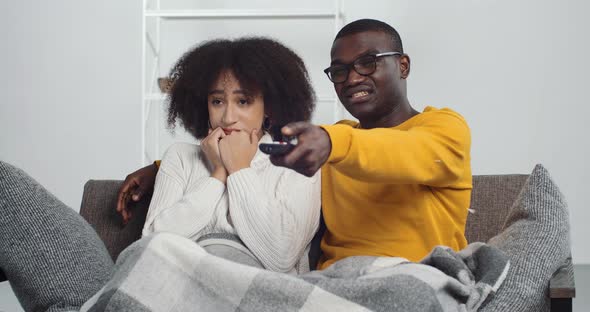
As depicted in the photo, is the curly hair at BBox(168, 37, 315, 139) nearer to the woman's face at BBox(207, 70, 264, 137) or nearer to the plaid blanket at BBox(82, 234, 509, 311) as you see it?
the woman's face at BBox(207, 70, 264, 137)

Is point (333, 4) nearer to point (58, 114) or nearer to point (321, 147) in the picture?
point (58, 114)

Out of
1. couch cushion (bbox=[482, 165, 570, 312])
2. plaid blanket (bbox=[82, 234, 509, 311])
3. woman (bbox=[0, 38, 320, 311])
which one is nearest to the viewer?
plaid blanket (bbox=[82, 234, 509, 311])

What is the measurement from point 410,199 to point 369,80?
263 mm

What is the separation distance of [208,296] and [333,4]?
318cm

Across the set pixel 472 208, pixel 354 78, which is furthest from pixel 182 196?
pixel 472 208

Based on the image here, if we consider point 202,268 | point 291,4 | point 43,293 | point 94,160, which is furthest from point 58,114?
point 202,268

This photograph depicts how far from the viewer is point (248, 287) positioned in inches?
49.5

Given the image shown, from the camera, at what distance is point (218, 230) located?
5.82ft

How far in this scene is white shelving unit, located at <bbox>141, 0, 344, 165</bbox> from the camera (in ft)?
12.8

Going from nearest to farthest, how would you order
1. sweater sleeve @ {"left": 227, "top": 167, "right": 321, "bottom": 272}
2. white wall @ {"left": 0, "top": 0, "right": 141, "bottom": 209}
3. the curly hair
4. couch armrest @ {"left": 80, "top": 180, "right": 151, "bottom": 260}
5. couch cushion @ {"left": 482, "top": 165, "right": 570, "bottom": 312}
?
couch cushion @ {"left": 482, "top": 165, "right": 570, "bottom": 312}
sweater sleeve @ {"left": 227, "top": 167, "right": 321, "bottom": 272}
the curly hair
couch armrest @ {"left": 80, "top": 180, "right": 151, "bottom": 260}
white wall @ {"left": 0, "top": 0, "right": 141, "bottom": 209}

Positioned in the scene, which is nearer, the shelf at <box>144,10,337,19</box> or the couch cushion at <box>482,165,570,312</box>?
the couch cushion at <box>482,165,570,312</box>

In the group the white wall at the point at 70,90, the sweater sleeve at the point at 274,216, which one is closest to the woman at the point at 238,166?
the sweater sleeve at the point at 274,216

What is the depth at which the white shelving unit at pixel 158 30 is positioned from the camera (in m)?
3.89

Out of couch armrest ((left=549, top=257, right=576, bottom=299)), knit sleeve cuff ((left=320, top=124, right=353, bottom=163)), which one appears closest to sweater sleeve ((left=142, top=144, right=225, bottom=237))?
knit sleeve cuff ((left=320, top=124, right=353, bottom=163))
